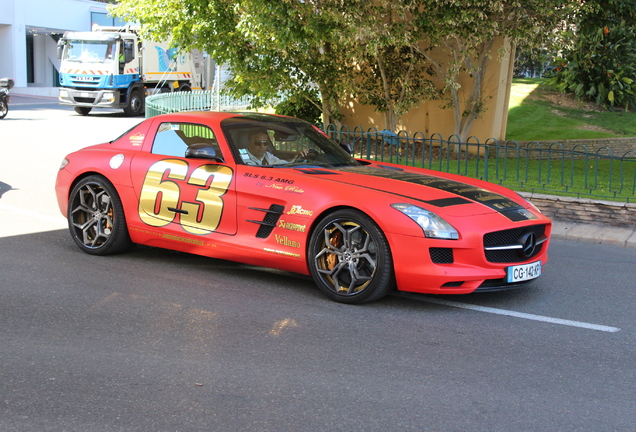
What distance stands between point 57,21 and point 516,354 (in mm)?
42419

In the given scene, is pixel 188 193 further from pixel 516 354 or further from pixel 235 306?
pixel 516 354

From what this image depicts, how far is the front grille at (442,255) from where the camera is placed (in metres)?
5.34

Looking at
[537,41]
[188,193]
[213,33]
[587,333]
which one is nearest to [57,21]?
[213,33]

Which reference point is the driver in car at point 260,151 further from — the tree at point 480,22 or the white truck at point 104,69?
the white truck at point 104,69

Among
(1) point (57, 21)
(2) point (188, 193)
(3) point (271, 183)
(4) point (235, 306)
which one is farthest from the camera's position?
(1) point (57, 21)

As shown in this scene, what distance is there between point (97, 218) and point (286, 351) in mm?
3214

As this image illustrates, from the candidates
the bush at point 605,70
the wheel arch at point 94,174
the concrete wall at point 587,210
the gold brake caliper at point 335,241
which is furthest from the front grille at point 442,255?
the bush at point 605,70

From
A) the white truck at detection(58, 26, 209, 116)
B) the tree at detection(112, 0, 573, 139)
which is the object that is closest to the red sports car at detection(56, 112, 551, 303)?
the tree at detection(112, 0, 573, 139)

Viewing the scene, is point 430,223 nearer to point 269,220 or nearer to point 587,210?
point 269,220

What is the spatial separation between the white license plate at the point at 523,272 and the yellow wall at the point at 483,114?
1022cm

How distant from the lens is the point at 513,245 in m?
5.59

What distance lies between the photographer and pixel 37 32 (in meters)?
43.6

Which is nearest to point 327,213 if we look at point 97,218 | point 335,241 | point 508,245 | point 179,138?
point 335,241

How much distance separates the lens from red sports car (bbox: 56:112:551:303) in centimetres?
538
